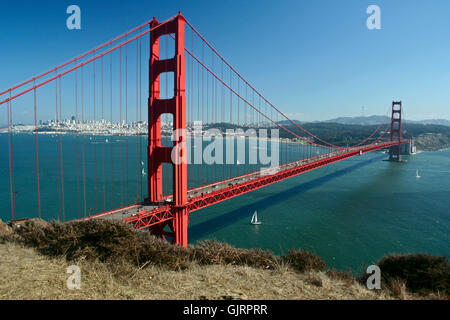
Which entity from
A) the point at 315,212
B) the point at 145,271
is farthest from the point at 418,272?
the point at 315,212

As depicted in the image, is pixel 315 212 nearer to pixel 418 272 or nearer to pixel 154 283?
pixel 418 272

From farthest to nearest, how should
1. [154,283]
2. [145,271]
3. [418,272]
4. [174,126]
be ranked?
[174,126]
[418,272]
[145,271]
[154,283]

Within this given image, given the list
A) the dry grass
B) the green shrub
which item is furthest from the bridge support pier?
the green shrub

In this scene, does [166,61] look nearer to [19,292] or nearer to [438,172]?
[19,292]

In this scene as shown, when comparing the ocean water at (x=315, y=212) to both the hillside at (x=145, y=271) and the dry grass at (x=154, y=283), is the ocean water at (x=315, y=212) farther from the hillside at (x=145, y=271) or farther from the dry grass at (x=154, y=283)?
the dry grass at (x=154, y=283)

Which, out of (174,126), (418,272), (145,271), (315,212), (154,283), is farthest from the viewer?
(315,212)

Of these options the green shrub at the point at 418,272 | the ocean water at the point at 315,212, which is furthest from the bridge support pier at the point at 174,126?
the green shrub at the point at 418,272

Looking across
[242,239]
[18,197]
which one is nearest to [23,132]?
[18,197]

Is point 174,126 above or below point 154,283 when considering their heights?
above
